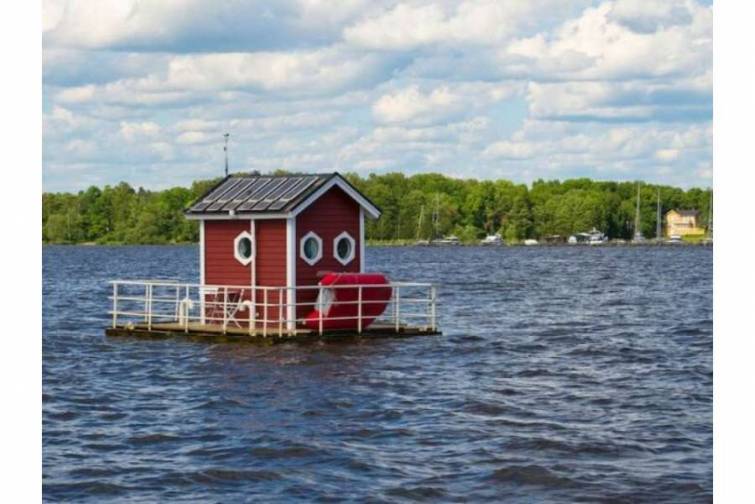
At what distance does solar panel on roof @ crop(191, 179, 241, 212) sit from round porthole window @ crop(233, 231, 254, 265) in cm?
152

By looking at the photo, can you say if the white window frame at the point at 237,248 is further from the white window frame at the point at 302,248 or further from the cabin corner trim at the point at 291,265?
the white window frame at the point at 302,248

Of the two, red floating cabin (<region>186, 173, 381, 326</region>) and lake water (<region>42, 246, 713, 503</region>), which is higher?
red floating cabin (<region>186, 173, 381, 326</region>)

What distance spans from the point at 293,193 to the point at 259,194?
121 cm

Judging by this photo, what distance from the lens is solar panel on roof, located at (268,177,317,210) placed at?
29844mm

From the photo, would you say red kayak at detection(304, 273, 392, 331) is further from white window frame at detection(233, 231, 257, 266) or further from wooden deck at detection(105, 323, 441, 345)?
white window frame at detection(233, 231, 257, 266)

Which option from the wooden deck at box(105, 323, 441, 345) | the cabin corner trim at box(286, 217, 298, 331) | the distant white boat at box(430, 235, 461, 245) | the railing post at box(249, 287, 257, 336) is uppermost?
the distant white boat at box(430, 235, 461, 245)

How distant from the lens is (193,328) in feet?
100

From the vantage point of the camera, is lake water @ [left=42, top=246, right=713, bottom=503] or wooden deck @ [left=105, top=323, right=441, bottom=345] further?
wooden deck @ [left=105, top=323, right=441, bottom=345]

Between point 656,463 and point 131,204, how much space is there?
183 meters

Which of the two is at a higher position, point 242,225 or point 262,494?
point 242,225

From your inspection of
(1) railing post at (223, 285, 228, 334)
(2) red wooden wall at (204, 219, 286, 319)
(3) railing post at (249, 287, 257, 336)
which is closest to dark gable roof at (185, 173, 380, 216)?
(2) red wooden wall at (204, 219, 286, 319)
